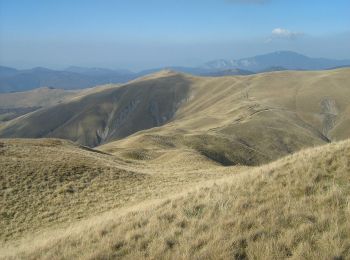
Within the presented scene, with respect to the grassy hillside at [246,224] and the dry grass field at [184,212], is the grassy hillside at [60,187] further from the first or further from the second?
the grassy hillside at [246,224]

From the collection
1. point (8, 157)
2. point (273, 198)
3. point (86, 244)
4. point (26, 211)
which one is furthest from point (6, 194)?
point (273, 198)

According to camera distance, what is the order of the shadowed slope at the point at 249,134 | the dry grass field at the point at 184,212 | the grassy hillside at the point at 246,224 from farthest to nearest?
the shadowed slope at the point at 249,134
the dry grass field at the point at 184,212
the grassy hillside at the point at 246,224

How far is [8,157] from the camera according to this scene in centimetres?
3641

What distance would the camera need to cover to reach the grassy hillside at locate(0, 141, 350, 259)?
33.6 feet

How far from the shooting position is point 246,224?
11.6 meters

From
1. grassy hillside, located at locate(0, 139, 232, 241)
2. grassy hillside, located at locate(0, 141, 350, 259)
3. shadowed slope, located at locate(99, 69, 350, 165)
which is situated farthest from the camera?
shadowed slope, located at locate(99, 69, 350, 165)

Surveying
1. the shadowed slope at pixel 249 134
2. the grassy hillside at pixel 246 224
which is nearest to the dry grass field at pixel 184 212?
the grassy hillside at pixel 246 224

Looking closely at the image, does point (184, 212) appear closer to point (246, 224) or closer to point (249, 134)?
point (246, 224)

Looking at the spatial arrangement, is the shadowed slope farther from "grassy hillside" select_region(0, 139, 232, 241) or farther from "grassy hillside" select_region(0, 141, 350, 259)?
"grassy hillside" select_region(0, 141, 350, 259)

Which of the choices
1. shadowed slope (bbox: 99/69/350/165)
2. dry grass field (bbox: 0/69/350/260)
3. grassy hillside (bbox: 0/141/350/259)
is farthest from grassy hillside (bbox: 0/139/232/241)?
shadowed slope (bbox: 99/69/350/165)

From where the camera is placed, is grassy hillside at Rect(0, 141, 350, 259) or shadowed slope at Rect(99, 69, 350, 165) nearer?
grassy hillside at Rect(0, 141, 350, 259)

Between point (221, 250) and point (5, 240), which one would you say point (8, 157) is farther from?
point (221, 250)

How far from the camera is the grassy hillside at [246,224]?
10250 millimetres

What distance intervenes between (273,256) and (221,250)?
1.27 meters
